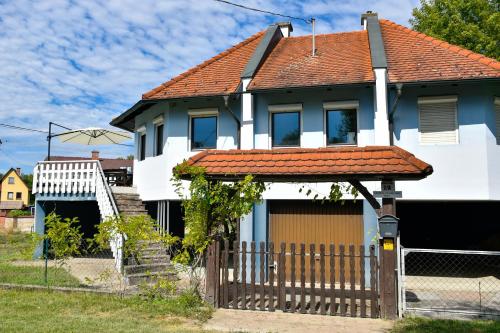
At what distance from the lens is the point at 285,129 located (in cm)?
1279

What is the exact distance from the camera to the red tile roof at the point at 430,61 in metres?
11.0

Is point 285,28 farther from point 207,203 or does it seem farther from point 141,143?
point 207,203

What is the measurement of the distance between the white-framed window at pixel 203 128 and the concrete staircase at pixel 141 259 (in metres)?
2.91

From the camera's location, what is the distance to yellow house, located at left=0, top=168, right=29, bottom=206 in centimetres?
6650

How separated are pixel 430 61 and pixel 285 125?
464cm

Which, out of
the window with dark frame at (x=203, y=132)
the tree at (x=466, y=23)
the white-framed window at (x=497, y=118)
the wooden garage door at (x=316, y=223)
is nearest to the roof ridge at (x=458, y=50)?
the white-framed window at (x=497, y=118)

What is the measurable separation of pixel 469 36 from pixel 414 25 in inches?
147

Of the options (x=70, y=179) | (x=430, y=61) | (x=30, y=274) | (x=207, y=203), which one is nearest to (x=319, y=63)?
(x=430, y=61)

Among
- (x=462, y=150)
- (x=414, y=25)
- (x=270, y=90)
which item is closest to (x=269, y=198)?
(x=270, y=90)

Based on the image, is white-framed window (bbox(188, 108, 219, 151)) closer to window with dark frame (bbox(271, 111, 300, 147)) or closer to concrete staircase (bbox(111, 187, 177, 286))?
window with dark frame (bbox(271, 111, 300, 147))

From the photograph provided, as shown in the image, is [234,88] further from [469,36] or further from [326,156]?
[469,36]

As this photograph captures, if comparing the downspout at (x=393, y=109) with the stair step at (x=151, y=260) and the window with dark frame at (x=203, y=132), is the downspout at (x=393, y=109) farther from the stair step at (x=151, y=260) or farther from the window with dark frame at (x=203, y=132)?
the stair step at (x=151, y=260)

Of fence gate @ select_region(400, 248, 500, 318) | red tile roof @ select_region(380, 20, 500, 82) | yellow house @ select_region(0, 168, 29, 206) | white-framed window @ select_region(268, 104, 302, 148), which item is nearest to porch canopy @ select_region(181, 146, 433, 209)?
fence gate @ select_region(400, 248, 500, 318)

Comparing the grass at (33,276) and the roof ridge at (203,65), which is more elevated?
the roof ridge at (203,65)
